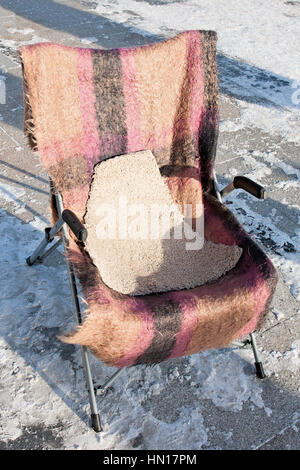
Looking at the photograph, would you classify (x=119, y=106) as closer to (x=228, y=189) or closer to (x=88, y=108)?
(x=88, y=108)

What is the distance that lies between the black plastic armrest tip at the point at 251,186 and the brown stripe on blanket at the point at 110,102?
1.85ft

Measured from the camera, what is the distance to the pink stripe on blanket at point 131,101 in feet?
7.84

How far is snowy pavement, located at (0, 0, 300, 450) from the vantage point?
2104 millimetres

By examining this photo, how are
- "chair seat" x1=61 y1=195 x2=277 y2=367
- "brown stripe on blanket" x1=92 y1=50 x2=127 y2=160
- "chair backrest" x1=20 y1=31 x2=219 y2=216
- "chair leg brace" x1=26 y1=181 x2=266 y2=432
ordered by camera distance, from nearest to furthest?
"chair seat" x1=61 y1=195 x2=277 y2=367 → "chair leg brace" x1=26 y1=181 x2=266 y2=432 → "chair backrest" x1=20 y1=31 x2=219 y2=216 → "brown stripe on blanket" x1=92 y1=50 x2=127 y2=160

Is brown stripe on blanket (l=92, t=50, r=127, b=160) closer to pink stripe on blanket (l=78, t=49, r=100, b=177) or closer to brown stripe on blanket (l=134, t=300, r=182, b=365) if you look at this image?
pink stripe on blanket (l=78, t=49, r=100, b=177)

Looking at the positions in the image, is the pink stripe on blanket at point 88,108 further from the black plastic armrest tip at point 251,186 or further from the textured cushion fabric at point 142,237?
the black plastic armrest tip at point 251,186

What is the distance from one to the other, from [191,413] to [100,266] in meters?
0.71

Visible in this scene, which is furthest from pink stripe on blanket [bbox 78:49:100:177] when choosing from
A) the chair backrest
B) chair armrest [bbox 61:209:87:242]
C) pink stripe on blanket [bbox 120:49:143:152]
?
chair armrest [bbox 61:209:87:242]

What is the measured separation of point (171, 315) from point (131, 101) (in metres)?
1.05

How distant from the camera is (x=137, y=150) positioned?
253 centimetres

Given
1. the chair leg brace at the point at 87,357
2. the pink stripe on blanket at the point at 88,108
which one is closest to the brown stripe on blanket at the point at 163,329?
the chair leg brace at the point at 87,357

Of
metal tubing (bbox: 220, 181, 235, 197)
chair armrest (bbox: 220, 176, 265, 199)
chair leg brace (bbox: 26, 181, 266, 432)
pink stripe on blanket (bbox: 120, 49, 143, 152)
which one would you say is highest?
pink stripe on blanket (bbox: 120, 49, 143, 152)

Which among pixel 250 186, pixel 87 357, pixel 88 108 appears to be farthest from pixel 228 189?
pixel 87 357

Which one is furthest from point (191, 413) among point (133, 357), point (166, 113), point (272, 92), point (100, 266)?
point (272, 92)
